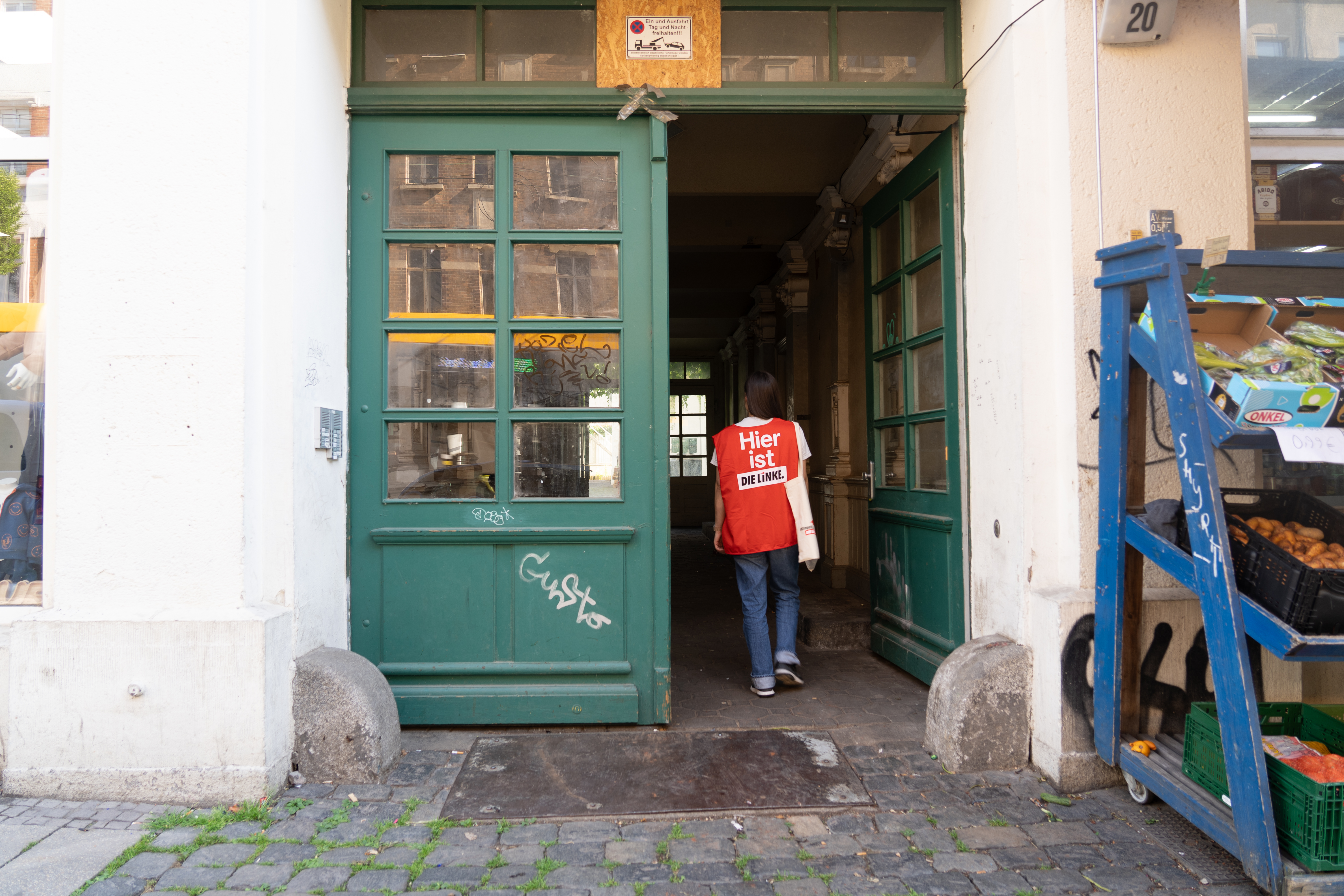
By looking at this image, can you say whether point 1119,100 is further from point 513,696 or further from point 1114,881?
point 513,696

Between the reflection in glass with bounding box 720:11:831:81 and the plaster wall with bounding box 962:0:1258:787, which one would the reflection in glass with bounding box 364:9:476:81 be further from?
the plaster wall with bounding box 962:0:1258:787

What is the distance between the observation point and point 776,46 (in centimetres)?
360

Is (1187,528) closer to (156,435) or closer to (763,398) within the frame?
(763,398)

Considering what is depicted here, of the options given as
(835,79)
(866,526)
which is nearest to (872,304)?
(835,79)

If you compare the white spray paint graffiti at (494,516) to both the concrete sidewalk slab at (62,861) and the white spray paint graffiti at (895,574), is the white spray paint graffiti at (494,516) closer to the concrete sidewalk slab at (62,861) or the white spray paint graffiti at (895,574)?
the concrete sidewalk slab at (62,861)

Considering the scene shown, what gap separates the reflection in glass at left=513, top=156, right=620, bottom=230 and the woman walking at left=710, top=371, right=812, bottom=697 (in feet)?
3.87

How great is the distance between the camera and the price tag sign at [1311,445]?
2.11 meters

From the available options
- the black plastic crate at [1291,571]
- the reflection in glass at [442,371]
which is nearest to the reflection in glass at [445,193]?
the reflection in glass at [442,371]

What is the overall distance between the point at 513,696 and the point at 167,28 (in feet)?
10.0

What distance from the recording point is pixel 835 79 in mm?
3574

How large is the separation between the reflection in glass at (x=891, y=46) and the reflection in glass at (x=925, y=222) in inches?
22.3

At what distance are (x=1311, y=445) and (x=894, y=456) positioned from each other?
2.37m

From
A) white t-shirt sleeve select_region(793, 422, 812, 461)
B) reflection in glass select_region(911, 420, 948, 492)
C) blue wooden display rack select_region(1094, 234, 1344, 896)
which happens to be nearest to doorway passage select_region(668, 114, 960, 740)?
reflection in glass select_region(911, 420, 948, 492)

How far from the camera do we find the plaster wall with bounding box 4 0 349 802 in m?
2.81
